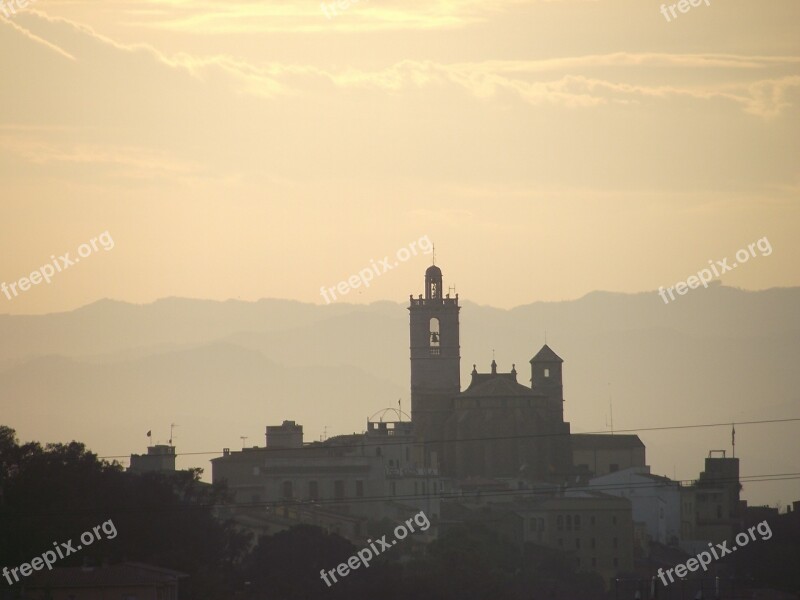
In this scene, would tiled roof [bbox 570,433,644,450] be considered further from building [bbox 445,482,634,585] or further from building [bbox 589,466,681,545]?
building [bbox 445,482,634,585]

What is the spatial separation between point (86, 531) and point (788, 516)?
77.7 m

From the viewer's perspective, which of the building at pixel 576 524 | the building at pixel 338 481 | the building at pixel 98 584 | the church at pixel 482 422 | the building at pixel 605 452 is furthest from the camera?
the building at pixel 605 452

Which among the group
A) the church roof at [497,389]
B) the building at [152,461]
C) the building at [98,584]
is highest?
the church roof at [497,389]

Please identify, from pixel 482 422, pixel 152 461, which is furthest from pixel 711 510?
pixel 152 461

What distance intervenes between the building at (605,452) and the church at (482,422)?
25.2 feet

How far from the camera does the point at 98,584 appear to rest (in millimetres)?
83625

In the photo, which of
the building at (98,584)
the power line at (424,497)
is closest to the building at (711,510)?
the power line at (424,497)

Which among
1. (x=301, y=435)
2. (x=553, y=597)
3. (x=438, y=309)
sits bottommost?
(x=553, y=597)

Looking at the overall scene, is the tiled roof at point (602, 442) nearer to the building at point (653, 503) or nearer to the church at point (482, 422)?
the church at point (482, 422)

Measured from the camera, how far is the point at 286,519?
122m

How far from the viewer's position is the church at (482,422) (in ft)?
551

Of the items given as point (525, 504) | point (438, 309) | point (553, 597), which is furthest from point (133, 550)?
point (438, 309)

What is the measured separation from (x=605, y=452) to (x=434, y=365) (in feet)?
57.3

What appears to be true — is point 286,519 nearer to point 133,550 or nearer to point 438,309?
point 133,550
